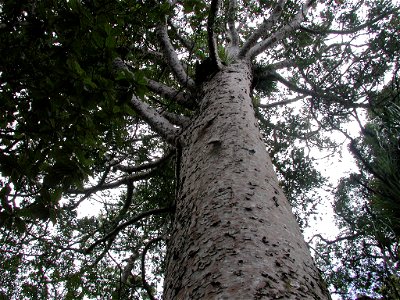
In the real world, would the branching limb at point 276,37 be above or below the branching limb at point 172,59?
above

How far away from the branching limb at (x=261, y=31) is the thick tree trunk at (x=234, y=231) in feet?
8.19

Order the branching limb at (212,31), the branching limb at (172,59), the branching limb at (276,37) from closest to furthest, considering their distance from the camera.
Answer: the branching limb at (212,31) < the branching limb at (172,59) < the branching limb at (276,37)

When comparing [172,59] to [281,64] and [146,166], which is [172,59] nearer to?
[146,166]

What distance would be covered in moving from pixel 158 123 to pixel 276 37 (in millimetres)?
3180

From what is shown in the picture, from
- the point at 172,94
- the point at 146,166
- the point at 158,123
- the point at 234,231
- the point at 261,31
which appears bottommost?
the point at 234,231

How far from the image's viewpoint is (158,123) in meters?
2.78

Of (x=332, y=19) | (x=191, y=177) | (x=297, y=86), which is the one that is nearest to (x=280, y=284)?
(x=191, y=177)

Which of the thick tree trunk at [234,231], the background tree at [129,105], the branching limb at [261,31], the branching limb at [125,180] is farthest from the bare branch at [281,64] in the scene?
the thick tree trunk at [234,231]

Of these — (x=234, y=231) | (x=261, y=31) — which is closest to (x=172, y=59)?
(x=261, y=31)

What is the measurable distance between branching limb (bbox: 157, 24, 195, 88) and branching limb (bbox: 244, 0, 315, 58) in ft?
3.35

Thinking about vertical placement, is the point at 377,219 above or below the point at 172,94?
below

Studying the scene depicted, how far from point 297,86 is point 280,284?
6.30 metres

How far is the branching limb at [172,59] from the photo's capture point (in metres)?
3.20

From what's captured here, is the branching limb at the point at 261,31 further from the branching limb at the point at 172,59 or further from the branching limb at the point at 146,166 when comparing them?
the branching limb at the point at 146,166
